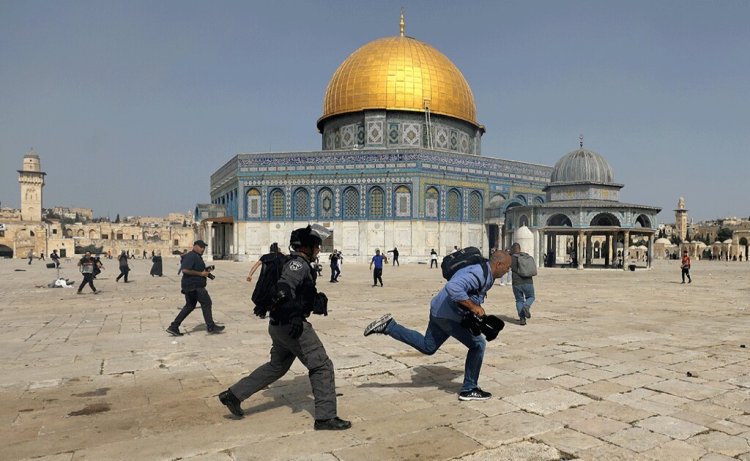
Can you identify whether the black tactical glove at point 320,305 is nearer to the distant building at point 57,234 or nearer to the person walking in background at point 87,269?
the person walking in background at point 87,269

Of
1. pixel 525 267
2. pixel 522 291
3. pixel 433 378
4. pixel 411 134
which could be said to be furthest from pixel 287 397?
pixel 411 134

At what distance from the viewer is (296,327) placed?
13.0 ft

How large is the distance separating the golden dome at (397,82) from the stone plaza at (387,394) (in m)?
34.6

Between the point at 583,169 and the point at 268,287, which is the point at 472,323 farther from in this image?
the point at 583,169

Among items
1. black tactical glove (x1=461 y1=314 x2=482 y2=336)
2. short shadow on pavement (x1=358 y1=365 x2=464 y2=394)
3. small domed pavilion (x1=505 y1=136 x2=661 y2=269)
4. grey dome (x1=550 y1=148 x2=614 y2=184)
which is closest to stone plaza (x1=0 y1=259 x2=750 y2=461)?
short shadow on pavement (x1=358 y1=365 x2=464 y2=394)

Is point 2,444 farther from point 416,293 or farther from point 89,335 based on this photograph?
point 416,293

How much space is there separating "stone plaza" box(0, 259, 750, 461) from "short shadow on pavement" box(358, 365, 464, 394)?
0.9 inches

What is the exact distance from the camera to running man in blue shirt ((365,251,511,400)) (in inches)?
177

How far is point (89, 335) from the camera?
8.00 m

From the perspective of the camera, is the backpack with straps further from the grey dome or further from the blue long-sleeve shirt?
the grey dome

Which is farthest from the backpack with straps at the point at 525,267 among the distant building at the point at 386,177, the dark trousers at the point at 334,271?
the distant building at the point at 386,177

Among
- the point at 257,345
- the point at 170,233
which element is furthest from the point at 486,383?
the point at 170,233

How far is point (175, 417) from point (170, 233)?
9407 cm

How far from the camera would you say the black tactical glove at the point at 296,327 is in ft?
13.0
